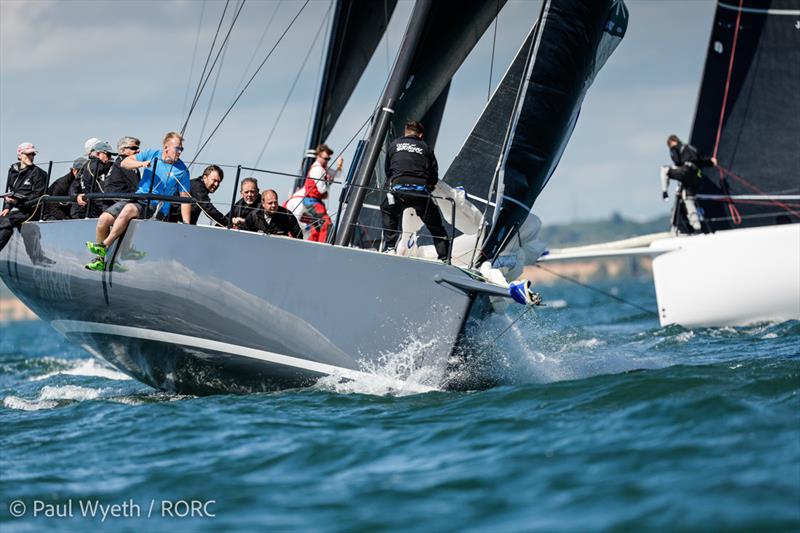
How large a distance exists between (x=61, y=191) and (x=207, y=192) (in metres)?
2.05

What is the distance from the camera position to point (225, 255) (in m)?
7.35

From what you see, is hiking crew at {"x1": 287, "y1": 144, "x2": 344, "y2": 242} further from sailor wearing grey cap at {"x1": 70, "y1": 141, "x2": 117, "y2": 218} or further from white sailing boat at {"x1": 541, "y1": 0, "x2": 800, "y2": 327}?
white sailing boat at {"x1": 541, "y1": 0, "x2": 800, "y2": 327}

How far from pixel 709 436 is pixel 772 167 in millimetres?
10673

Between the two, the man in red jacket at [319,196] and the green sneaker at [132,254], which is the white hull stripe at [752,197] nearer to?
the man in red jacket at [319,196]

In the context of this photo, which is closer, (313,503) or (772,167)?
(313,503)

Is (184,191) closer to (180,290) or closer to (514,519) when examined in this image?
(180,290)

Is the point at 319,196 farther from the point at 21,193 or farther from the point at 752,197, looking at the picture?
the point at 752,197

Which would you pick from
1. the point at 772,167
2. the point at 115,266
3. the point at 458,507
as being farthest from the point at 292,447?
the point at 772,167

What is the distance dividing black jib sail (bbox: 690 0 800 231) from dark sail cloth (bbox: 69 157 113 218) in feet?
28.6

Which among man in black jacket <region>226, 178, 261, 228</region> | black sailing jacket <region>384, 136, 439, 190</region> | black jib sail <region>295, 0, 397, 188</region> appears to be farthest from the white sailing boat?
black sailing jacket <region>384, 136, 439, 190</region>

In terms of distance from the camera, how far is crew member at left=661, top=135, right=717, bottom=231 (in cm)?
1470

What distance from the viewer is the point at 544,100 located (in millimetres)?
7934

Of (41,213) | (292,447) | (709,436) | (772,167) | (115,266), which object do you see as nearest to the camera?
(709,436)

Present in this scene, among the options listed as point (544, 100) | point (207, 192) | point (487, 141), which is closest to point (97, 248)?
point (207, 192)
